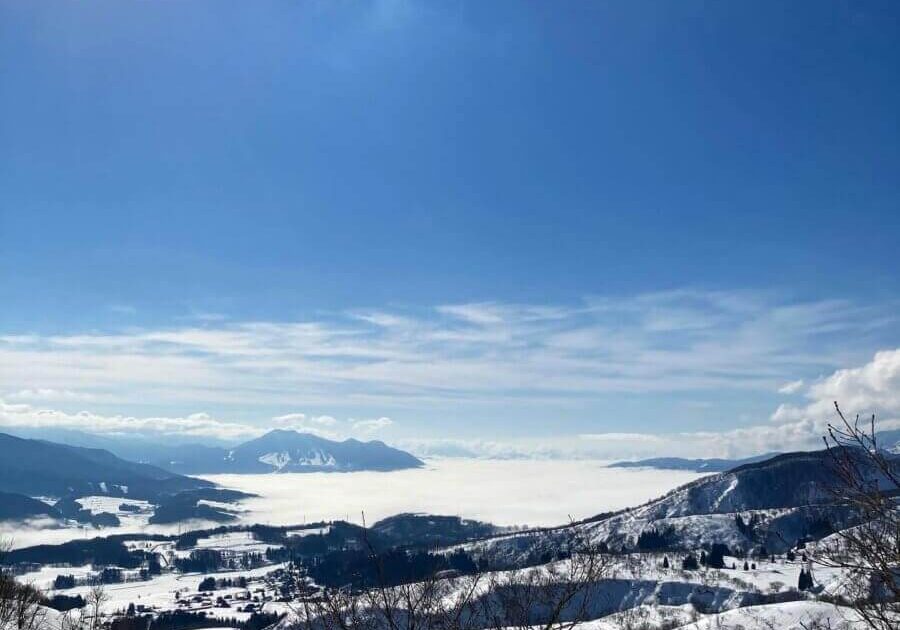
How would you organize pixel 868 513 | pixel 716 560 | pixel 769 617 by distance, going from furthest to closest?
pixel 716 560
pixel 769 617
pixel 868 513

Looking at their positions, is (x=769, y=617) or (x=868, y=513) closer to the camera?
(x=868, y=513)

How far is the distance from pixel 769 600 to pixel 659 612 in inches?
1093

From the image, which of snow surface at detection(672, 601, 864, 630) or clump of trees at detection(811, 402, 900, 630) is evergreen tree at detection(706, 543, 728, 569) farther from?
clump of trees at detection(811, 402, 900, 630)

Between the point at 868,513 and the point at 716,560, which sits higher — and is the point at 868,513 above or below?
above

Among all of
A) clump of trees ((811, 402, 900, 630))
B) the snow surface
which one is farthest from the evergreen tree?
clump of trees ((811, 402, 900, 630))

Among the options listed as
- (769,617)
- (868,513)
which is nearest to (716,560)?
(769,617)

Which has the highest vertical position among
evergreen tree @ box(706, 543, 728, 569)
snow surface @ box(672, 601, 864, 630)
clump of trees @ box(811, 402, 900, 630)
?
clump of trees @ box(811, 402, 900, 630)

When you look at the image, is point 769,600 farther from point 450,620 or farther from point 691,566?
point 450,620

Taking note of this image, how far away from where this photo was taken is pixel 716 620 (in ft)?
234

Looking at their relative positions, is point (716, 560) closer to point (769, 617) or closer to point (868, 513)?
point (769, 617)

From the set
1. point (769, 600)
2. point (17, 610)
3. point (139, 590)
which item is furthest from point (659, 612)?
point (139, 590)

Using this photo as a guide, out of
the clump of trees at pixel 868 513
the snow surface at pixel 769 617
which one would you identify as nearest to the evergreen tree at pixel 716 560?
the snow surface at pixel 769 617

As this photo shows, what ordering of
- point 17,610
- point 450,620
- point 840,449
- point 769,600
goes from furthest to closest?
point 769,600 → point 17,610 → point 450,620 → point 840,449

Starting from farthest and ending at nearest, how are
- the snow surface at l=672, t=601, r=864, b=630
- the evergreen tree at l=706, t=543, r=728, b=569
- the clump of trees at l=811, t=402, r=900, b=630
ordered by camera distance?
the evergreen tree at l=706, t=543, r=728, b=569 < the snow surface at l=672, t=601, r=864, b=630 < the clump of trees at l=811, t=402, r=900, b=630
